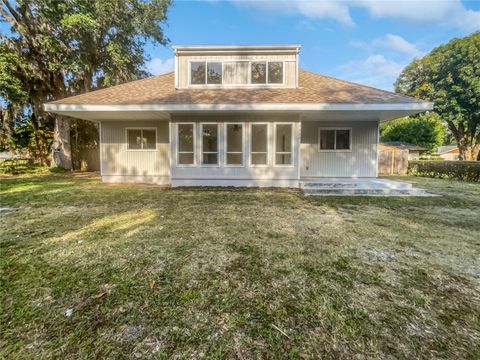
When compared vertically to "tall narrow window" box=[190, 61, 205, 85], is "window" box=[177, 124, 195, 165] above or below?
below

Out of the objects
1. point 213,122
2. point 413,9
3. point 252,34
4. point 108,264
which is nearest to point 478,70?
point 413,9

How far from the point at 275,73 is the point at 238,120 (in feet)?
8.65

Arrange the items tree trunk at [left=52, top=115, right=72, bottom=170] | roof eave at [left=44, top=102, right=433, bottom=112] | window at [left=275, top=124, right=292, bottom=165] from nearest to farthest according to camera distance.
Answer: roof eave at [left=44, top=102, right=433, bottom=112] < window at [left=275, top=124, right=292, bottom=165] < tree trunk at [left=52, top=115, right=72, bottom=170]

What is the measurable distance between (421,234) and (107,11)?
49.9 ft

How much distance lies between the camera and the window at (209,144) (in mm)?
8789

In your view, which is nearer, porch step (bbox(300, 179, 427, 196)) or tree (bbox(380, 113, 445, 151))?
porch step (bbox(300, 179, 427, 196))

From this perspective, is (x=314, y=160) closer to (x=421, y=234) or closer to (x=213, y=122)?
(x=213, y=122)

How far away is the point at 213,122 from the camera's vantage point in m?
8.71

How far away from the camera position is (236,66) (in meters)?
9.55

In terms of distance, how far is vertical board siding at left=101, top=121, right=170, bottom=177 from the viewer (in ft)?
32.6

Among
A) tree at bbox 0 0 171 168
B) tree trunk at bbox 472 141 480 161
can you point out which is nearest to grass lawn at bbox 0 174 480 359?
tree at bbox 0 0 171 168

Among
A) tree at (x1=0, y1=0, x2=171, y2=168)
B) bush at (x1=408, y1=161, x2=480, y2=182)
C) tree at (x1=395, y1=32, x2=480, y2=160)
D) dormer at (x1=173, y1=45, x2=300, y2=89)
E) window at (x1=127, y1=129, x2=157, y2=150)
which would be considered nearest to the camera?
dormer at (x1=173, y1=45, x2=300, y2=89)

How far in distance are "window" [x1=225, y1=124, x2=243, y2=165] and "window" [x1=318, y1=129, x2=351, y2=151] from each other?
144 inches

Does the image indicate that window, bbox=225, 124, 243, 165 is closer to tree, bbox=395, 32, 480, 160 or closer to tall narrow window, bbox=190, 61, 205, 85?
tall narrow window, bbox=190, 61, 205, 85
